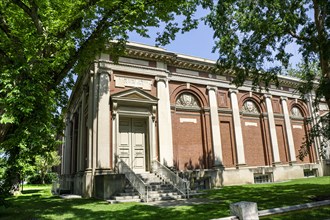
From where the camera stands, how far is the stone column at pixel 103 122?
46.4ft

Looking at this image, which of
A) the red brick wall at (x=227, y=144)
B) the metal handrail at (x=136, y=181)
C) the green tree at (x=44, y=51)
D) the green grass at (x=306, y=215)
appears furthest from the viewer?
the red brick wall at (x=227, y=144)

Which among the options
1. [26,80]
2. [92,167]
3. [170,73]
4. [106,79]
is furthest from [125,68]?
[26,80]

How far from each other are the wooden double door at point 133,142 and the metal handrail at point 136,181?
48.5 inches

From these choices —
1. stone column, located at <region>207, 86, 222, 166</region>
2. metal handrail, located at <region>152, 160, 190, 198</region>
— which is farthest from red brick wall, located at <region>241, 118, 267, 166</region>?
metal handrail, located at <region>152, 160, 190, 198</region>

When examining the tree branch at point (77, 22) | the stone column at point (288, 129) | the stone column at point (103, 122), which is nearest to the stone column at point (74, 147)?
the stone column at point (103, 122)

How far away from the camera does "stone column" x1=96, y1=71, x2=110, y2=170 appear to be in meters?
14.1

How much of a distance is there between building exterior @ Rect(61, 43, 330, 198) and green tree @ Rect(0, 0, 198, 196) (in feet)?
11.6

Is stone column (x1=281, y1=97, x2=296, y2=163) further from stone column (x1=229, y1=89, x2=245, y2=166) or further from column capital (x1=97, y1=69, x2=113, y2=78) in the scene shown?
column capital (x1=97, y1=69, x2=113, y2=78)

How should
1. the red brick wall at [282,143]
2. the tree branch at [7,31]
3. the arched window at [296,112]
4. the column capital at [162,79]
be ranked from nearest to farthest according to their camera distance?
the tree branch at [7,31] < the column capital at [162,79] < the red brick wall at [282,143] < the arched window at [296,112]

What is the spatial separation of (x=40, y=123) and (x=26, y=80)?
125 centimetres

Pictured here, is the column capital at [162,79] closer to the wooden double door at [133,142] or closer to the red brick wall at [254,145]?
the wooden double door at [133,142]

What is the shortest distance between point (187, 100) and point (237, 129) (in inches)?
Answer: 182

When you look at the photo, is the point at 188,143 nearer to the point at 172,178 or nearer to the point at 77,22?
the point at 172,178

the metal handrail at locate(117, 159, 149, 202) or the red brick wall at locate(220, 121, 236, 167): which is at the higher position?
the red brick wall at locate(220, 121, 236, 167)
